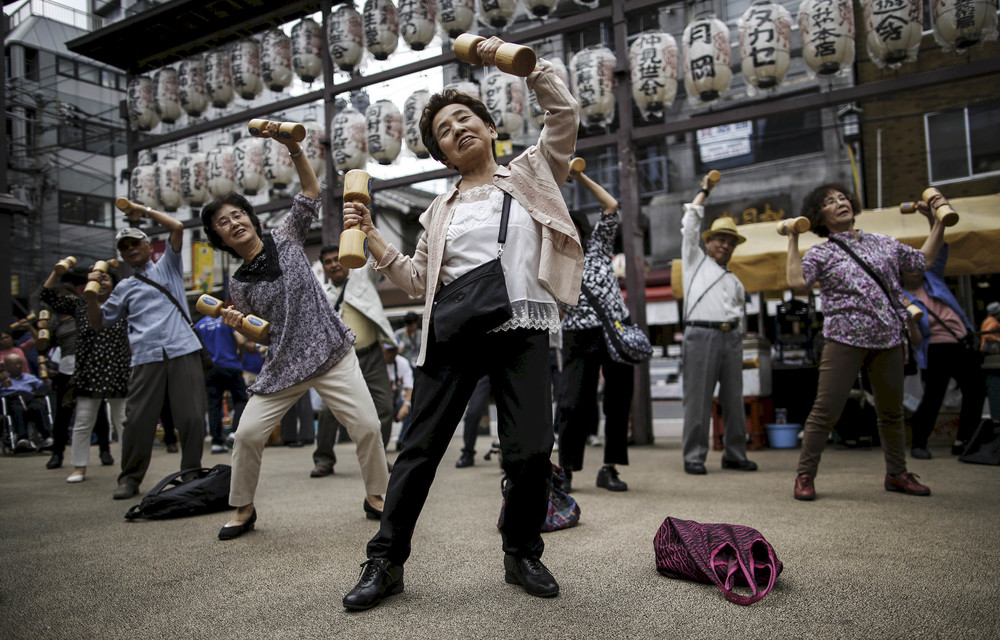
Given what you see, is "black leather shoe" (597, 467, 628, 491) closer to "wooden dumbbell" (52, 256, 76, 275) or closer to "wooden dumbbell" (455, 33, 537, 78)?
"wooden dumbbell" (455, 33, 537, 78)

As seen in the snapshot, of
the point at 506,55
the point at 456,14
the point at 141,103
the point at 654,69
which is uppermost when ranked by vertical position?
the point at 141,103

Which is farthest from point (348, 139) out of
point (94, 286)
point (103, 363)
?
point (94, 286)

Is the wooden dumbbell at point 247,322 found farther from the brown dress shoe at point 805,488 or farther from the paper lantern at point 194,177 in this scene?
the paper lantern at point 194,177

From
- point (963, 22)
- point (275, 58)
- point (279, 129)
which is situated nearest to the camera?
point (279, 129)

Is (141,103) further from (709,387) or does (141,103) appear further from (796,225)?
(796,225)

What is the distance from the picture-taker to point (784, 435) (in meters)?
7.03

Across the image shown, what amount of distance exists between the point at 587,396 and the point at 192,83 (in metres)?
9.72

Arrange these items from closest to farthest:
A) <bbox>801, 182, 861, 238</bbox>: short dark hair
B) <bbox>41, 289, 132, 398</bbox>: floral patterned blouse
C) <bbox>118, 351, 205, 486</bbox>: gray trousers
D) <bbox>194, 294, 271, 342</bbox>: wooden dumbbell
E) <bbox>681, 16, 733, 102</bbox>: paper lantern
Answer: <bbox>194, 294, 271, 342</bbox>: wooden dumbbell
<bbox>801, 182, 861, 238</bbox>: short dark hair
<bbox>118, 351, 205, 486</bbox>: gray trousers
<bbox>41, 289, 132, 398</bbox>: floral patterned blouse
<bbox>681, 16, 733, 102</bbox>: paper lantern

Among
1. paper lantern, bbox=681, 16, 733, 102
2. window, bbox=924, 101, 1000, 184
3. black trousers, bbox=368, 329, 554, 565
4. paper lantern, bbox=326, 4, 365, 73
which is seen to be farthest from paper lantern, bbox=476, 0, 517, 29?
window, bbox=924, 101, 1000, 184

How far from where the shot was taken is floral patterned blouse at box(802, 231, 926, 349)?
3.99 meters

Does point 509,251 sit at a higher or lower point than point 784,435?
higher

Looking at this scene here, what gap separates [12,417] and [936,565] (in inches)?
428

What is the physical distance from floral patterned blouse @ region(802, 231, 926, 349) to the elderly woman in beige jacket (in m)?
2.36

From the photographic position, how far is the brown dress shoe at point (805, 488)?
4.00 meters
